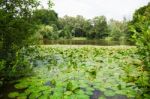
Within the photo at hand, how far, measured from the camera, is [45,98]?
6.54 metres

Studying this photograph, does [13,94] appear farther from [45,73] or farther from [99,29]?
[99,29]

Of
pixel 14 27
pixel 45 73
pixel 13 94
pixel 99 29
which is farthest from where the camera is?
pixel 99 29

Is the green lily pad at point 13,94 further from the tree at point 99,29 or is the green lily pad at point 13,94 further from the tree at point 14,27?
the tree at point 99,29

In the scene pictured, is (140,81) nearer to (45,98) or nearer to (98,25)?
(45,98)

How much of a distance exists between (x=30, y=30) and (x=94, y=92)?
3.70 m

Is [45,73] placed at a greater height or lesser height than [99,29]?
lesser

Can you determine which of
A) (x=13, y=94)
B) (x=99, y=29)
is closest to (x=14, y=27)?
(x=13, y=94)

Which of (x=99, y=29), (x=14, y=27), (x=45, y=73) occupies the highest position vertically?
(x=99, y=29)

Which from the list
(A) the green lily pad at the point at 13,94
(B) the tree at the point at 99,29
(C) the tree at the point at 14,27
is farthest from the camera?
(B) the tree at the point at 99,29

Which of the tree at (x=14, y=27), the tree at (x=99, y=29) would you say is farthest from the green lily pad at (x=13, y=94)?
the tree at (x=99, y=29)

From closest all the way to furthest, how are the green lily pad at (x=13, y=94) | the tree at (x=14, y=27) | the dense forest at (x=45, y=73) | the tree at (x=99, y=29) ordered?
the dense forest at (x=45, y=73)
the green lily pad at (x=13, y=94)
the tree at (x=14, y=27)
the tree at (x=99, y=29)

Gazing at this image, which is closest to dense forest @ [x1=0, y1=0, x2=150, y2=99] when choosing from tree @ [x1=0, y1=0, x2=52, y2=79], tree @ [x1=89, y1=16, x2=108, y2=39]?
tree @ [x1=0, y1=0, x2=52, y2=79]

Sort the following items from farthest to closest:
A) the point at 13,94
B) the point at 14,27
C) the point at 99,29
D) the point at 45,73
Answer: the point at 99,29, the point at 45,73, the point at 14,27, the point at 13,94

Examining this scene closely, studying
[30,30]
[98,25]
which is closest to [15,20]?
[30,30]
